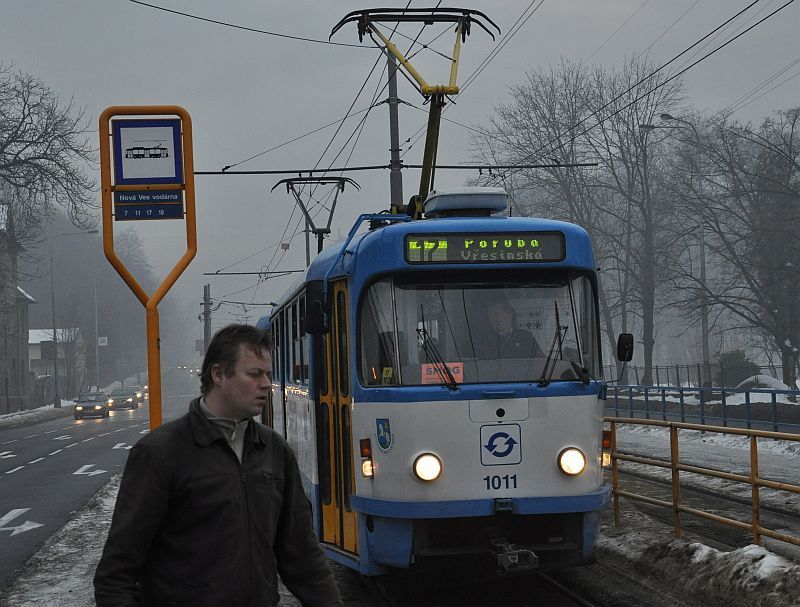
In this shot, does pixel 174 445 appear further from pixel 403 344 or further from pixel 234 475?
pixel 403 344

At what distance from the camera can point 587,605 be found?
27.0ft

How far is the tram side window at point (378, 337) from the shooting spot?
8.45 m

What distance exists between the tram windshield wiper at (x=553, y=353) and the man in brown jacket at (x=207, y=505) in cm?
491

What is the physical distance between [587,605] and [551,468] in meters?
1.03

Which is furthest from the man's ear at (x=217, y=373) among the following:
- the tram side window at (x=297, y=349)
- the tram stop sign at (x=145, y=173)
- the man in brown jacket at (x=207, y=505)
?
the tram side window at (x=297, y=349)

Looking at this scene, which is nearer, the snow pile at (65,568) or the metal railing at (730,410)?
the snow pile at (65,568)

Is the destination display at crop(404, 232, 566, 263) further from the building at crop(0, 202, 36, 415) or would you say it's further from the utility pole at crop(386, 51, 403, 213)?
the building at crop(0, 202, 36, 415)

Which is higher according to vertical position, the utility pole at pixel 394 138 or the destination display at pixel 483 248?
the utility pole at pixel 394 138

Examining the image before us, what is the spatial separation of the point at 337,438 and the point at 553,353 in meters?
2.02

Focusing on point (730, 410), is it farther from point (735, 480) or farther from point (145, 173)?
point (145, 173)

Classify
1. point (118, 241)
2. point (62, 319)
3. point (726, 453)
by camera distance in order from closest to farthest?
point (726, 453)
point (62, 319)
point (118, 241)

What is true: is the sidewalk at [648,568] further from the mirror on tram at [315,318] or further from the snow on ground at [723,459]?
the snow on ground at [723,459]

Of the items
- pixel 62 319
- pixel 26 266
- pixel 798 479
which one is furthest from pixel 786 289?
pixel 26 266

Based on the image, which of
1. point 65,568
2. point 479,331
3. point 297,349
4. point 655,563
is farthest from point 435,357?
point 65,568
